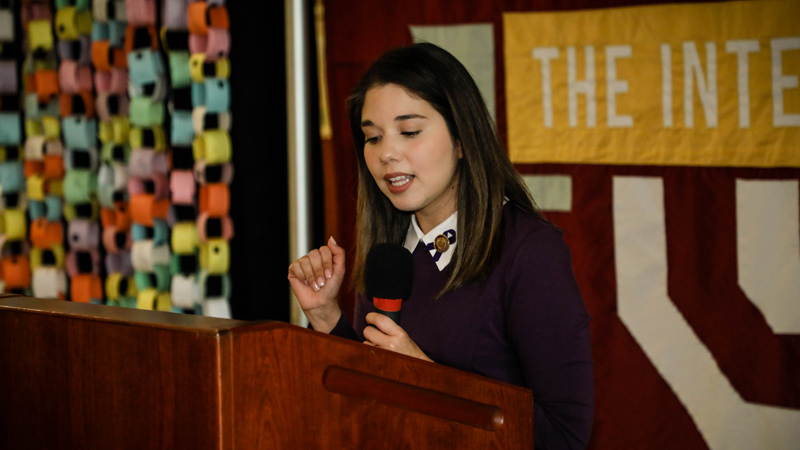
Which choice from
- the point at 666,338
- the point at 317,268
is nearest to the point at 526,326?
the point at 317,268

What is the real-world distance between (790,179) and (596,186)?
1.95 ft

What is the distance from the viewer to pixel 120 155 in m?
2.53

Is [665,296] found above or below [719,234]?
below

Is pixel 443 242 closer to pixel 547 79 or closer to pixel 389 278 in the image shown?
pixel 389 278

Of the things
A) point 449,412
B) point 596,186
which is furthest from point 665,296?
point 449,412

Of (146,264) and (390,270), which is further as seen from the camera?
(146,264)

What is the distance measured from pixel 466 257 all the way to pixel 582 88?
1328 millimetres

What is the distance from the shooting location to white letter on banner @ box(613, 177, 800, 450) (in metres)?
2.15

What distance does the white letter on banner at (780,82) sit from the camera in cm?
212

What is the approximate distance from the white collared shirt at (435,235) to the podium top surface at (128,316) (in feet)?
2.04

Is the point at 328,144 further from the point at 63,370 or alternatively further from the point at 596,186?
the point at 63,370

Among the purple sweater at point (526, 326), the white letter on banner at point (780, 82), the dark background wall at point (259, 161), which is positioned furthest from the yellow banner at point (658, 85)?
the purple sweater at point (526, 326)

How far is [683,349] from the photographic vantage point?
2.21 m

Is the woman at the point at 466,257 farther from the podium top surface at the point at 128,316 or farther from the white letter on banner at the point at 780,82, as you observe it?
the white letter on banner at the point at 780,82
